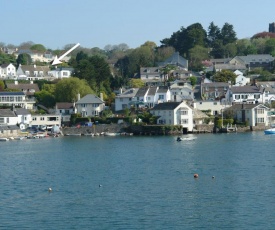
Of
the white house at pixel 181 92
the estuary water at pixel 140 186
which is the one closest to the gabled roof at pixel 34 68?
the white house at pixel 181 92

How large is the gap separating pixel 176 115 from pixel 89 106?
8.01 meters

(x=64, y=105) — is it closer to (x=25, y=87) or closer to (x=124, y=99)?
(x=124, y=99)

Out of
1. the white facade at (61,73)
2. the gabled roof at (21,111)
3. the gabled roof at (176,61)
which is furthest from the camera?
the gabled roof at (176,61)

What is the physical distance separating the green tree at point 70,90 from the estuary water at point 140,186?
16.7 m

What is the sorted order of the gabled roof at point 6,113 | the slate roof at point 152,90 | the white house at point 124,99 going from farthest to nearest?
the slate roof at point 152,90, the white house at point 124,99, the gabled roof at point 6,113

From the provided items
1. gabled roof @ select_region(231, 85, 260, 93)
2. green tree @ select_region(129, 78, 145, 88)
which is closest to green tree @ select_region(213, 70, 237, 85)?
gabled roof @ select_region(231, 85, 260, 93)

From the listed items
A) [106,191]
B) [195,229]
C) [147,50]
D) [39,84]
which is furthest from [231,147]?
[147,50]

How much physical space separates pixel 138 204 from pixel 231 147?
19.2 m

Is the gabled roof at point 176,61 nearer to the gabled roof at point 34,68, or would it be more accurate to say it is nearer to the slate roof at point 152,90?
the gabled roof at point 34,68

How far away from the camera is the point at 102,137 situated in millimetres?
53500

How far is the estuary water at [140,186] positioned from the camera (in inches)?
862

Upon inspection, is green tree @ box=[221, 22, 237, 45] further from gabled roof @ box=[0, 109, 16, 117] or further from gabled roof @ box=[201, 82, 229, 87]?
gabled roof @ box=[0, 109, 16, 117]

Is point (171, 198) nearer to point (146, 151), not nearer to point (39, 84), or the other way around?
point (146, 151)

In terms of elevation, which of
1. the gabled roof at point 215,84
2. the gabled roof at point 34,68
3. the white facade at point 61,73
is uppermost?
the gabled roof at point 34,68
